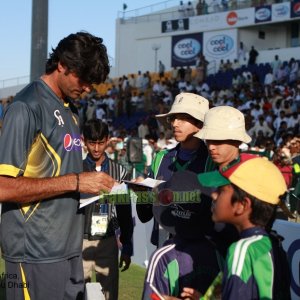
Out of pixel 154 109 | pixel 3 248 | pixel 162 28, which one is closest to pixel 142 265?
pixel 3 248

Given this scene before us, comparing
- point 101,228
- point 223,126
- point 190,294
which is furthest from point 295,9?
point 190,294

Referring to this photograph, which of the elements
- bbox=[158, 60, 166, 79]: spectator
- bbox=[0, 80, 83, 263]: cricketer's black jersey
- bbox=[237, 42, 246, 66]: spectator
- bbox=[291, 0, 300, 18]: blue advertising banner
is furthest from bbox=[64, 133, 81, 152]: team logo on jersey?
bbox=[291, 0, 300, 18]: blue advertising banner

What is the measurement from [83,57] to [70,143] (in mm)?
471

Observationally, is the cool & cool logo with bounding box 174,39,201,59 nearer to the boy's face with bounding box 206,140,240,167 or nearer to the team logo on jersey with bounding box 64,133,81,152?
the boy's face with bounding box 206,140,240,167

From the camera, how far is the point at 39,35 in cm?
651

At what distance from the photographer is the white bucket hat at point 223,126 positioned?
3.76 metres

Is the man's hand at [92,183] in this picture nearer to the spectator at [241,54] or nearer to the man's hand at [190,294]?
the man's hand at [190,294]

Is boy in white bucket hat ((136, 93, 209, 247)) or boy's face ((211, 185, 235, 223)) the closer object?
boy's face ((211, 185, 235, 223))

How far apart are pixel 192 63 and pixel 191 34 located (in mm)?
2291

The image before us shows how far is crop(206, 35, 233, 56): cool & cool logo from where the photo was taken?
4010cm

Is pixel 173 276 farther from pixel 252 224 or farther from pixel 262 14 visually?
pixel 262 14

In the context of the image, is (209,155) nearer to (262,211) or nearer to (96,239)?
(262,211)

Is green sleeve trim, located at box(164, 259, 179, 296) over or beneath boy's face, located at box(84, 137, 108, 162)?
beneath

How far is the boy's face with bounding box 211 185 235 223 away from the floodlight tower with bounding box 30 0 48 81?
4033 millimetres
